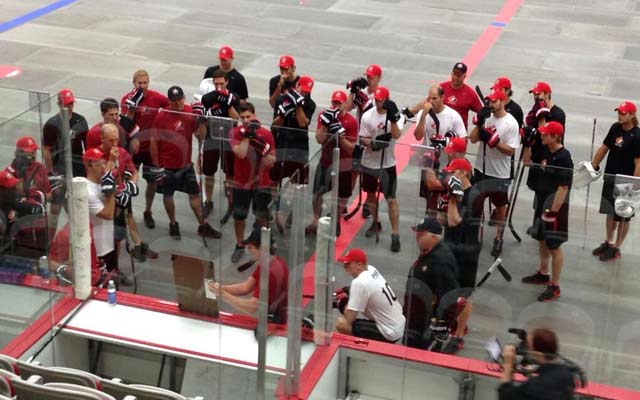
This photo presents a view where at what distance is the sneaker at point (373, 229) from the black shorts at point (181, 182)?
6.84ft

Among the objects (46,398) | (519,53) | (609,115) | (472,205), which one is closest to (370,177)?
(472,205)

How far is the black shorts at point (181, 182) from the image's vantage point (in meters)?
10.8

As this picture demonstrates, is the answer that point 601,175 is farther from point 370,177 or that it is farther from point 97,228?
point 97,228

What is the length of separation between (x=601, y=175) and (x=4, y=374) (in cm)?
481

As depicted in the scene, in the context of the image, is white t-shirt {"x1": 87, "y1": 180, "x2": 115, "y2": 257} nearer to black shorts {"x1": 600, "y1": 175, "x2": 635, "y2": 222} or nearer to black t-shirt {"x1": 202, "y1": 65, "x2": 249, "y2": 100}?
black t-shirt {"x1": 202, "y1": 65, "x2": 249, "y2": 100}

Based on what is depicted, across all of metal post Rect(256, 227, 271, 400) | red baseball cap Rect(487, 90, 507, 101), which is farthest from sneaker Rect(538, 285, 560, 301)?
red baseball cap Rect(487, 90, 507, 101)

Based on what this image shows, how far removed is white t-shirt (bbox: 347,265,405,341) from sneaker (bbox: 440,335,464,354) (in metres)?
0.39

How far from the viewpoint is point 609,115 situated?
16703 millimetres

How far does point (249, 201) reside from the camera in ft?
33.7

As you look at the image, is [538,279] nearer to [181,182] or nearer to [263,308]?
[263,308]

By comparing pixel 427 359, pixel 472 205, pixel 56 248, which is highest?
pixel 472 205

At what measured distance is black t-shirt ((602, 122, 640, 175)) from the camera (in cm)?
1133

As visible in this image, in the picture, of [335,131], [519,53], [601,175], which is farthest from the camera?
[519,53]

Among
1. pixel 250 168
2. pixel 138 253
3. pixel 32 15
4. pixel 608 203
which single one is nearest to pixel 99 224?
pixel 138 253
